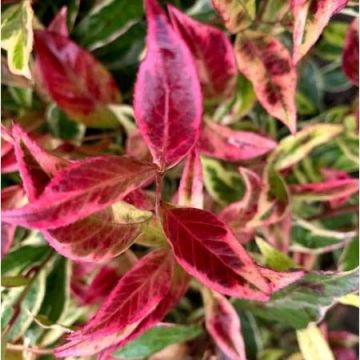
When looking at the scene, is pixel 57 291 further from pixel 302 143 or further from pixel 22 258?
pixel 302 143

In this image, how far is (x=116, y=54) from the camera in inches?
34.1

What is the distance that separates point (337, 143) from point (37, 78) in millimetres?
361

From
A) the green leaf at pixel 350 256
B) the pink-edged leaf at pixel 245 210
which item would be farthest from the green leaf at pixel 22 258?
the green leaf at pixel 350 256

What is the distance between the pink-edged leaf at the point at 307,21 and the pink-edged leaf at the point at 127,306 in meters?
0.20

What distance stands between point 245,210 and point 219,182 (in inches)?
3.4

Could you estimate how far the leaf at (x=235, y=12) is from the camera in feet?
1.90

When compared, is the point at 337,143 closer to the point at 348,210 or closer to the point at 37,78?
the point at 348,210

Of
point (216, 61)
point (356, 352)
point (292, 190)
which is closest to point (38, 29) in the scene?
point (216, 61)

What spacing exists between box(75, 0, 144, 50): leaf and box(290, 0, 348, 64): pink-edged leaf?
0.30 m

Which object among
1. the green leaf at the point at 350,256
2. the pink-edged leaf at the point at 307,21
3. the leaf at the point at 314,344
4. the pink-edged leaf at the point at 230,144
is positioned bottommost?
the leaf at the point at 314,344

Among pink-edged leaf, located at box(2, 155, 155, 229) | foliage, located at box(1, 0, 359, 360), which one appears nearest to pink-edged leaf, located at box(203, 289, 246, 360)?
foliage, located at box(1, 0, 359, 360)

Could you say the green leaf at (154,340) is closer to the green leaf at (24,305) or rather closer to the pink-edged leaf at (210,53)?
the green leaf at (24,305)

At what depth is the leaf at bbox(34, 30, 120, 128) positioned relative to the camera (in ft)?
2.48

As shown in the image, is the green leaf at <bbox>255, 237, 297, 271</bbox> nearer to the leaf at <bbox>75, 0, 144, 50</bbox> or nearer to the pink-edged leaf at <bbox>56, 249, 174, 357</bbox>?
the pink-edged leaf at <bbox>56, 249, 174, 357</bbox>
